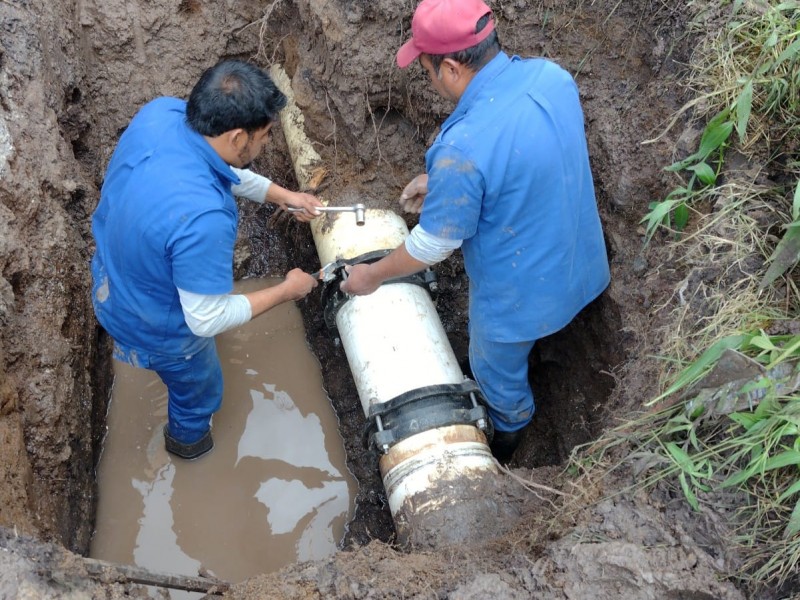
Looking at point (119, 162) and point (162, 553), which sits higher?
point (119, 162)

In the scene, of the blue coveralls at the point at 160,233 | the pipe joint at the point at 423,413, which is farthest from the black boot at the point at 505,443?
the blue coveralls at the point at 160,233

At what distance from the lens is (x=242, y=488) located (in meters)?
3.41

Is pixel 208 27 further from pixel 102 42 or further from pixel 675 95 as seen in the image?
pixel 675 95

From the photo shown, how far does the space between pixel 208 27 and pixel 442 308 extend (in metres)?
2.44

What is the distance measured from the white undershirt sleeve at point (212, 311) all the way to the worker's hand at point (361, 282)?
441mm

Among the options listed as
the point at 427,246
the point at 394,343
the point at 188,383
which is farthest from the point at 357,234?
the point at 188,383

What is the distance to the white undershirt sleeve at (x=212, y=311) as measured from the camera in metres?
2.44

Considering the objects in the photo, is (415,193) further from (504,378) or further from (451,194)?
(504,378)

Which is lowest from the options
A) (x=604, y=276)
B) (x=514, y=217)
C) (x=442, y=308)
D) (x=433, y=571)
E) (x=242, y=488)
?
(x=242, y=488)

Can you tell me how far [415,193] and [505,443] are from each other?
137 cm

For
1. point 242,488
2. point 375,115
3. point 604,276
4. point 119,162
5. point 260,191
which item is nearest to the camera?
point 119,162

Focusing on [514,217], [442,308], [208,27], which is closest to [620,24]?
[514,217]

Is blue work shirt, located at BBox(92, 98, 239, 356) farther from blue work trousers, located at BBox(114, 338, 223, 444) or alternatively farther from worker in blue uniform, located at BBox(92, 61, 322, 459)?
blue work trousers, located at BBox(114, 338, 223, 444)

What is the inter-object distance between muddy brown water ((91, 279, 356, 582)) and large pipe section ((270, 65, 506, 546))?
76cm
